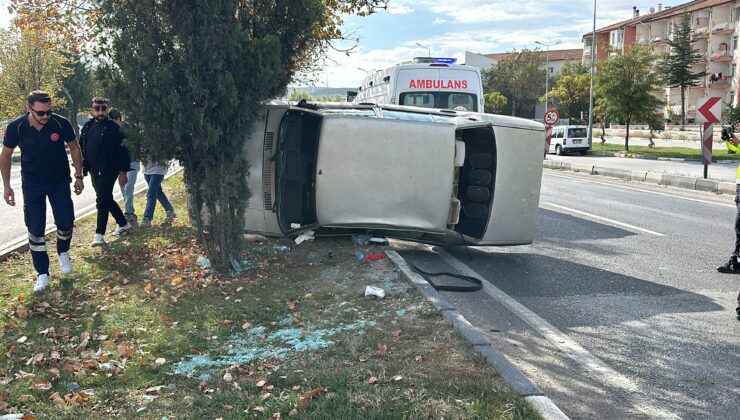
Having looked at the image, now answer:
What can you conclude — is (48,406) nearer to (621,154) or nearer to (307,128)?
(307,128)

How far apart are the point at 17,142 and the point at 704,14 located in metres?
71.1

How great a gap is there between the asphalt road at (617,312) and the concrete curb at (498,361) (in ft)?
0.95

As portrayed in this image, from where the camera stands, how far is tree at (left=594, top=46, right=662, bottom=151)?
34.8 m

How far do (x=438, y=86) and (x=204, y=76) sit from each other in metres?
7.90

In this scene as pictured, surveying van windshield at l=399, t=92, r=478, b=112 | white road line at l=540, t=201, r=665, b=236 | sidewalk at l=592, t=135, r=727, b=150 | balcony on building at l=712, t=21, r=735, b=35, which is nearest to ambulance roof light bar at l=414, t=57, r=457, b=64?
van windshield at l=399, t=92, r=478, b=112

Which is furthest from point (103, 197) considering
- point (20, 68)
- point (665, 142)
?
point (665, 142)

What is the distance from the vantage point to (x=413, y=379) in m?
4.01

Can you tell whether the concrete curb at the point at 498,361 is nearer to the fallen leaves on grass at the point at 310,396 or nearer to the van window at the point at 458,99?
the fallen leaves on grass at the point at 310,396

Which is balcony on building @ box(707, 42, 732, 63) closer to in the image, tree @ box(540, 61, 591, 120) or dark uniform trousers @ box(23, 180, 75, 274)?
tree @ box(540, 61, 591, 120)

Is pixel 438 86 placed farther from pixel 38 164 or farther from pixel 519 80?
pixel 519 80

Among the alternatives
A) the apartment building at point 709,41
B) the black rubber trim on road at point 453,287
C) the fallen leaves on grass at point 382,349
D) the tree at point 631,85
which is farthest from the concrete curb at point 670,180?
the apartment building at point 709,41

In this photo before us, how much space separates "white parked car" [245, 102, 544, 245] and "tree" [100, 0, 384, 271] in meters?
1.11

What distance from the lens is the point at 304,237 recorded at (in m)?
8.34

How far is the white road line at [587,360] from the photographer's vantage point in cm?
400
